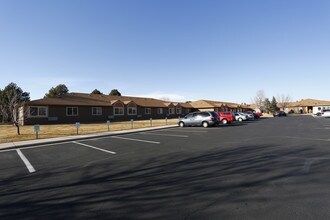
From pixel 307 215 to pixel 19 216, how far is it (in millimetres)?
4789

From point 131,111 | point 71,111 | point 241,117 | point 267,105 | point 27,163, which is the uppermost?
point 267,105

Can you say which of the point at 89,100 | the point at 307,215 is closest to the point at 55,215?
the point at 307,215

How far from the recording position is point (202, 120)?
2111 cm

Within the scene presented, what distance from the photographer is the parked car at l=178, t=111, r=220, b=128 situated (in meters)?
20.8

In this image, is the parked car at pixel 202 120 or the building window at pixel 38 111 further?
the building window at pixel 38 111

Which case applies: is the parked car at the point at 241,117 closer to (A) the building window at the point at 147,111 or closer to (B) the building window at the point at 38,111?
(A) the building window at the point at 147,111

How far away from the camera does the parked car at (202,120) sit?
20800 mm

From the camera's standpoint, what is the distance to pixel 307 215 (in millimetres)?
3264

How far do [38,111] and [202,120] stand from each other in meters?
21.9

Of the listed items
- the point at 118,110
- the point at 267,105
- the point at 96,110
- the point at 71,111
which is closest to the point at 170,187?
the point at 71,111

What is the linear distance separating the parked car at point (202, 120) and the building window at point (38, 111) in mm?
19276

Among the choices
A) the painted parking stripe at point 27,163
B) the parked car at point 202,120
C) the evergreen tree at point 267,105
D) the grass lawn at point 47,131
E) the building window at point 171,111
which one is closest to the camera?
the painted parking stripe at point 27,163

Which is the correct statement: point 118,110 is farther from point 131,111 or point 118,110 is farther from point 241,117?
point 241,117

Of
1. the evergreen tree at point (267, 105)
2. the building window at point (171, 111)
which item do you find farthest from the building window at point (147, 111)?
the evergreen tree at point (267, 105)
